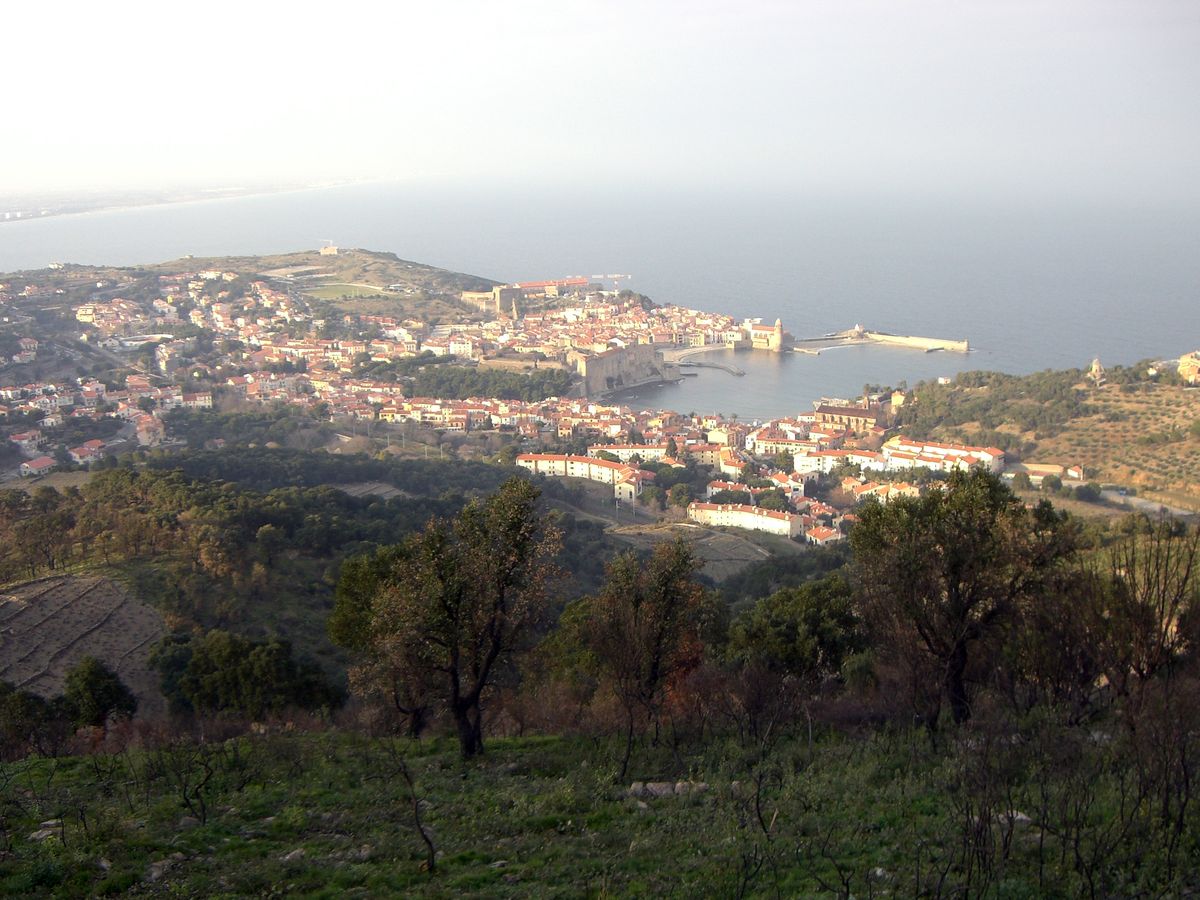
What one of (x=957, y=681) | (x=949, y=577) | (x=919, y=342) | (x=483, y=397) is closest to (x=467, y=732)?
(x=957, y=681)

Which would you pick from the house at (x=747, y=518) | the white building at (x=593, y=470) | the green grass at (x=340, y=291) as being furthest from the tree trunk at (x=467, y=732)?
the green grass at (x=340, y=291)

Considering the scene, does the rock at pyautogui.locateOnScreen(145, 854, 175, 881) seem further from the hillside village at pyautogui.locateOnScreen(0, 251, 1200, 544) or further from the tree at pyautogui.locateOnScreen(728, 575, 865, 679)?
the hillside village at pyautogui.locateOnScreen(0, 251, 1200, 544)

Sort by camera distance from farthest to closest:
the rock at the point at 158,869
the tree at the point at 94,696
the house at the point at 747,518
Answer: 1. the house at the point at 747,518
2. the tree at the point at 94,696
3. the rock at the point at 158,869

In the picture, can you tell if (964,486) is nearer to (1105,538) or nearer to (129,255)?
(1105,538)

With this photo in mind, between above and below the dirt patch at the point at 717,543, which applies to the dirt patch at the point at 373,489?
above

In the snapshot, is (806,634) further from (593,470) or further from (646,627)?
(593,470)

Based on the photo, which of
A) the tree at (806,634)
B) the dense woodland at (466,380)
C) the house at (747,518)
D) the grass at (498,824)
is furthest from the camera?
the dense woodland at (466,380)

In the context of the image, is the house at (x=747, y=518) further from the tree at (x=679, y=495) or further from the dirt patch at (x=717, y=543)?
the dirt patch at (x=717, y=543)

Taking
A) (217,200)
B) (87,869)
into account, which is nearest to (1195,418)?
(87,869)
